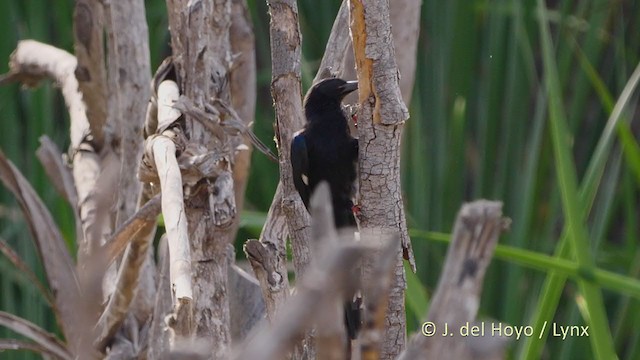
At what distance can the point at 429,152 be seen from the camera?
2.80 meters

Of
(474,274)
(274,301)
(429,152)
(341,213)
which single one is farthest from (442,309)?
(429,152)

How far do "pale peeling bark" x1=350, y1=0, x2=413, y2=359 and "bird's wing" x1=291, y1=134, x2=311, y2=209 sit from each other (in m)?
0.51

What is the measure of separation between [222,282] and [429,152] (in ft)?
4.19

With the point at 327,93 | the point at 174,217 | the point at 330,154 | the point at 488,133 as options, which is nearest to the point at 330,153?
the point at 330,154

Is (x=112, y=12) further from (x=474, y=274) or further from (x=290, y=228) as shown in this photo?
(x=474, y=274)

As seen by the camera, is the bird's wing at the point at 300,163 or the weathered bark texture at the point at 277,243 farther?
the bird's wing at the point at 300,163

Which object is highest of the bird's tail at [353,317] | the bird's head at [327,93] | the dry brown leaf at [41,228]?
the bird's head at [327,93]

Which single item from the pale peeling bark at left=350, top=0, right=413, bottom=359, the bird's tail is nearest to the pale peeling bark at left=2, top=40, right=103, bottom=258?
the bird's tail

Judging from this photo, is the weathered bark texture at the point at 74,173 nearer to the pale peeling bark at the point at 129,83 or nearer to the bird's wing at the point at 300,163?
the pale peeling bark at the point at 129,83

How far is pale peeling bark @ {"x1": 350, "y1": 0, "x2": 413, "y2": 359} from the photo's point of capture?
4.24 ft

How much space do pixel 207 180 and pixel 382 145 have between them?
0.32 metres

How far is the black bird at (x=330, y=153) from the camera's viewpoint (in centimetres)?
190

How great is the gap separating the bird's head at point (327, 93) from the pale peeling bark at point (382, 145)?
1.49 ft

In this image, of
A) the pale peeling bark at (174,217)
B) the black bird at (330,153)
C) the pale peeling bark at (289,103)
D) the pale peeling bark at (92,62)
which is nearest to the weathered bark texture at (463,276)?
the pale peeling bark at (174,217)
